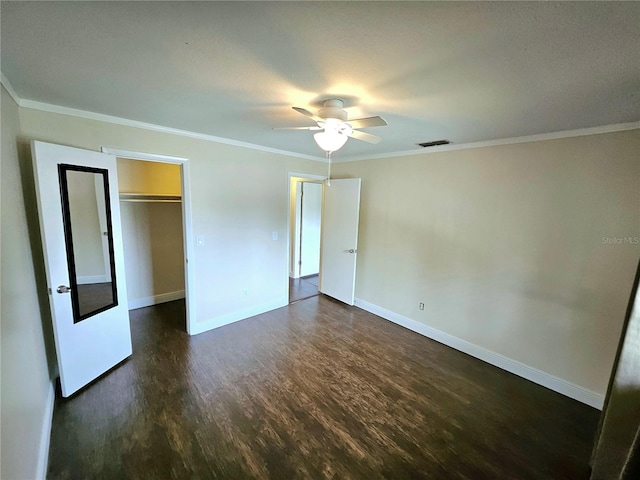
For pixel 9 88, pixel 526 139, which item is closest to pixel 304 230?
pixel 526 139

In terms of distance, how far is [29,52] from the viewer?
1.25 metres

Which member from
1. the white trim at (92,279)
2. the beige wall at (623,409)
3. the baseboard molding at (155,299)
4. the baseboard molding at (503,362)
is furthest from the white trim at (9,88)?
the baseboard molding at (503,362)

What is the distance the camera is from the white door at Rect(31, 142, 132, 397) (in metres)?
1.92

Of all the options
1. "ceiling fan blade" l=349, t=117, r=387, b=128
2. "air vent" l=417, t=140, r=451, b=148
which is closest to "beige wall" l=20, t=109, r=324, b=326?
"air vent" l=417, t=140, r=451, b=148

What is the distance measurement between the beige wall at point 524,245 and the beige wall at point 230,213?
1552 mm

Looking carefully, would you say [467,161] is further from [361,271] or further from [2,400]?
[2,400]

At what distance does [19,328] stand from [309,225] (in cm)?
438

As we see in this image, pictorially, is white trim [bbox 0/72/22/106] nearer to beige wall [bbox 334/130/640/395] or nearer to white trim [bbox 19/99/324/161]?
white trim [bbox 19/99/324/161]

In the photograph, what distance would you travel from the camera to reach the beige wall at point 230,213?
2.60 metres

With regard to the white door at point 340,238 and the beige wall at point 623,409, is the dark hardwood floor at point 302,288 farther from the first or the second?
the beige wall at point 623,409

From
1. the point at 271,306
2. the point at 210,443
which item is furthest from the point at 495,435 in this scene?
the point at 271,306

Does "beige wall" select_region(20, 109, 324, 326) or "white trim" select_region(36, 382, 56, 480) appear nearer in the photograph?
"white trim" select_region(36, 382, 56, 480)

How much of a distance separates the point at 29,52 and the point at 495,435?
3.66 metres

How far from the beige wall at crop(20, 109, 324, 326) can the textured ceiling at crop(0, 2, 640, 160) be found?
51cm
